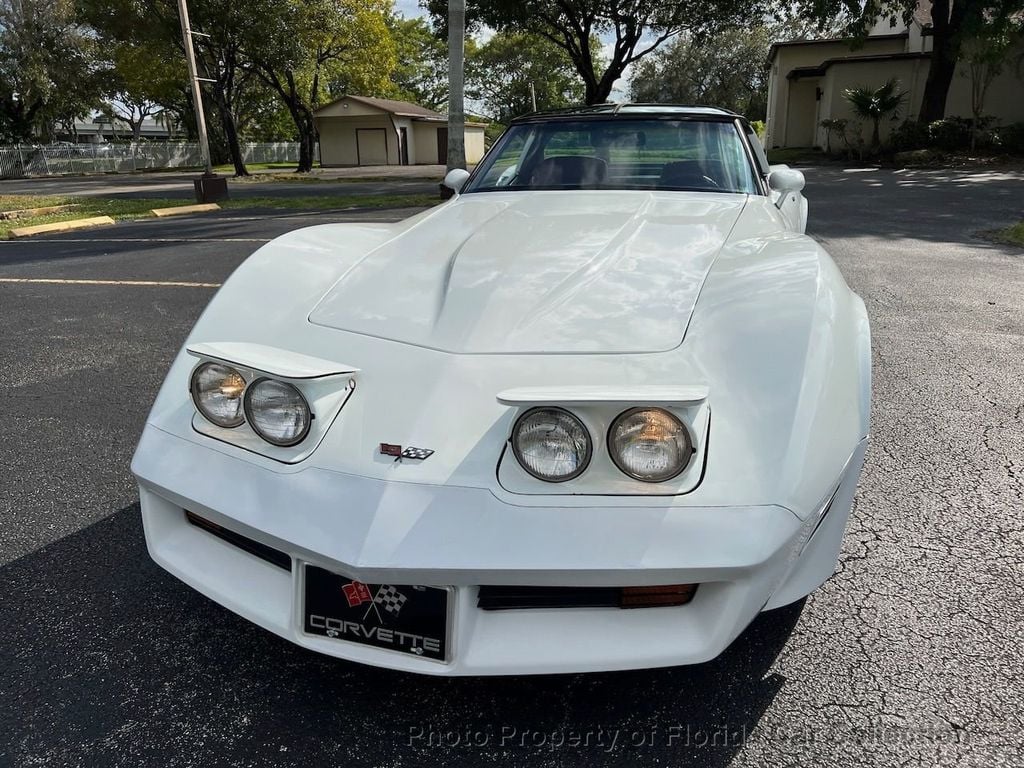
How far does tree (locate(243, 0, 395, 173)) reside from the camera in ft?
75.5

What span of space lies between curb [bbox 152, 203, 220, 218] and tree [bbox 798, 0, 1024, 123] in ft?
51.4

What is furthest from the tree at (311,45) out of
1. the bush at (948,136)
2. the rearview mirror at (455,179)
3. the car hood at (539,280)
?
the car hood at (539,280)

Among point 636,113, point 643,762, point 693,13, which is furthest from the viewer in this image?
point 693,13

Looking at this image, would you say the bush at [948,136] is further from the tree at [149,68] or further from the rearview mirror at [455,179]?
the tree at [149,68]

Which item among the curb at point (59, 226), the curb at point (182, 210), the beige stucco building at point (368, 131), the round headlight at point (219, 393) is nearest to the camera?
the round headlight at point (219, 393)

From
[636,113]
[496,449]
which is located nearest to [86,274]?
[636,113]

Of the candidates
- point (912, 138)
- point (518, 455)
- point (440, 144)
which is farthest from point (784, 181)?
point (440, 144)

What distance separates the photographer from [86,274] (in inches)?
271

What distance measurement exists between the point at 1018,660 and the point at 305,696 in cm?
176

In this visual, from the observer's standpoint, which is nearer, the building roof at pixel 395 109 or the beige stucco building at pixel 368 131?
the building roof at pixel 395 109

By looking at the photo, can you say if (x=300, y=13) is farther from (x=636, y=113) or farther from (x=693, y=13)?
(x=636, y=113)

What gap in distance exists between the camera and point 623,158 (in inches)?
131

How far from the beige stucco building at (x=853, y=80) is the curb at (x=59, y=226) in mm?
18845

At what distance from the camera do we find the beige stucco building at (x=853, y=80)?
72.7 feet
